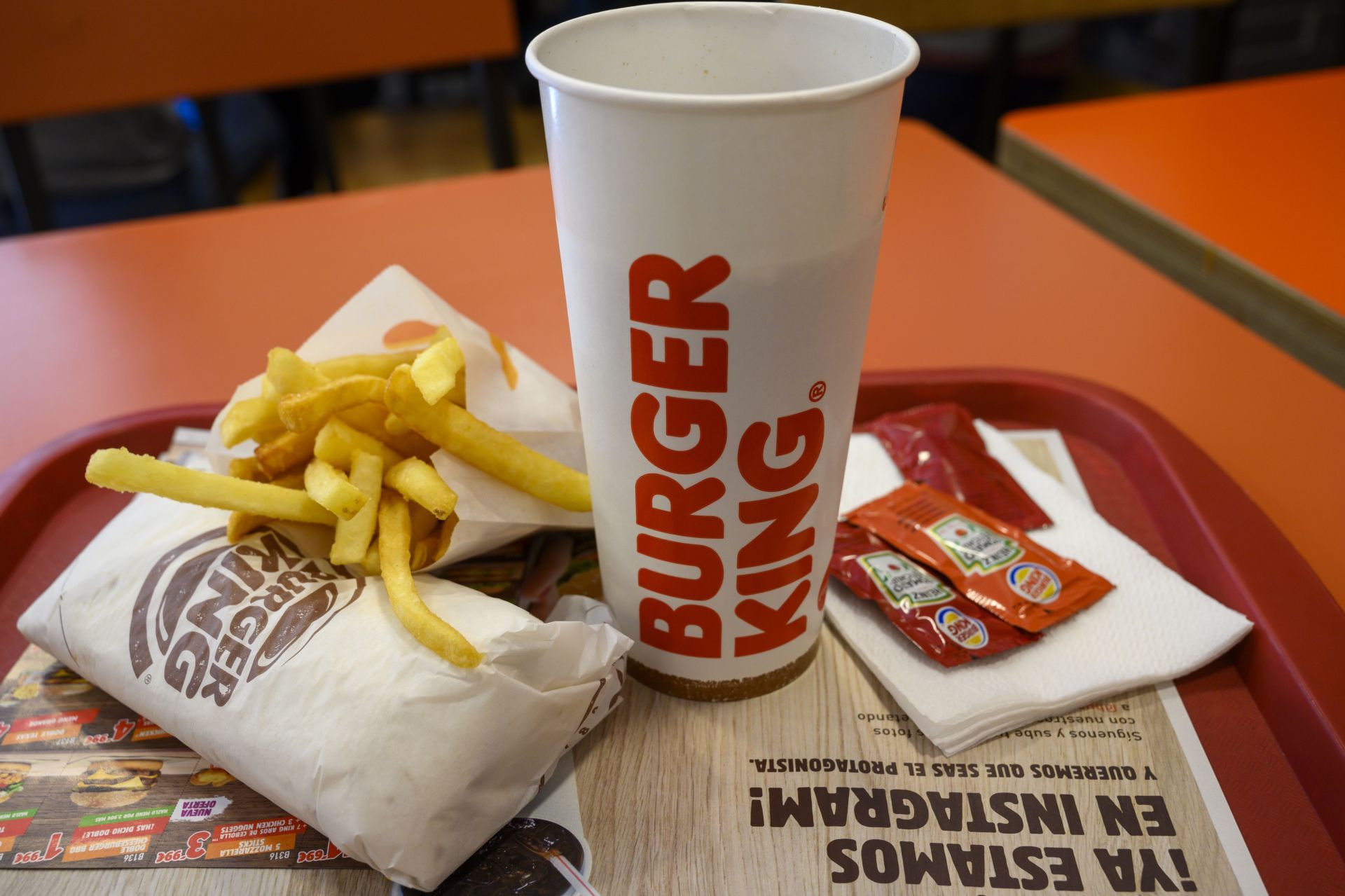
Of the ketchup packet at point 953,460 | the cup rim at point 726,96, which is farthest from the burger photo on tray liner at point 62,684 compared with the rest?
the ketchup packet at point 953,460

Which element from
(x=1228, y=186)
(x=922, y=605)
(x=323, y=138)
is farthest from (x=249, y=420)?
(x=323, y=138)

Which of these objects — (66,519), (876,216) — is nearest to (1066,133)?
(876,216)

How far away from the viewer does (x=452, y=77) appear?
4.57 metres

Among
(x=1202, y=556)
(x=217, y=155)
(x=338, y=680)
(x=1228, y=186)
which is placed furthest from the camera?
(x=217, y=155)

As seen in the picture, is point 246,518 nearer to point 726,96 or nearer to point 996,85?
point 726,96

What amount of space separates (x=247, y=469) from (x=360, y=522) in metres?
0.13

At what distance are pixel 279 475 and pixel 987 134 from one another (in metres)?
2.63

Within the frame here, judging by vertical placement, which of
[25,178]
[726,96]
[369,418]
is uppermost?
[726,96]

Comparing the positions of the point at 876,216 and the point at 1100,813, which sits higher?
the point at 876,216

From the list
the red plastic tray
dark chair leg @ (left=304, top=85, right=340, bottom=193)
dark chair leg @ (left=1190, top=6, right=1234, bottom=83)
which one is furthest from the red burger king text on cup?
dark chair leg @ (left=1190, top=6, right=1234, bottom=83)

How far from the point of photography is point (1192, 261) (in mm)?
1307

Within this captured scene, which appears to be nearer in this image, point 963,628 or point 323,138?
point 963,628

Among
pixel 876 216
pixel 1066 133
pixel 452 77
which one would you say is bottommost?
pixel 452 77

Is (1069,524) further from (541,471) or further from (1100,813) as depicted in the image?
(541,471)
